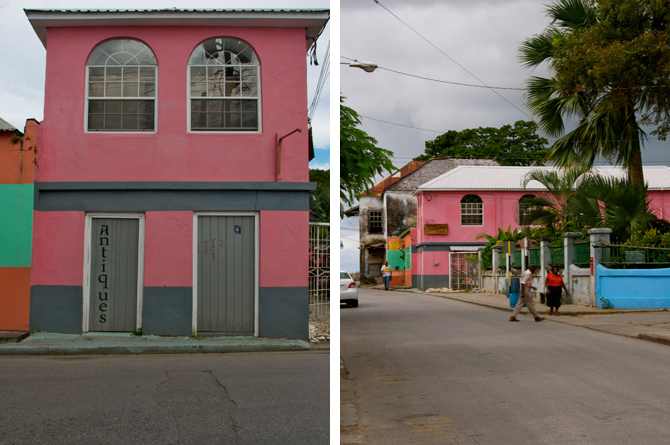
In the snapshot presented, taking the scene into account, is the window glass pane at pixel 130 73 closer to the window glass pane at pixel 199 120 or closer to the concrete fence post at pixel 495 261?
the window glass pane at pixel 199 120

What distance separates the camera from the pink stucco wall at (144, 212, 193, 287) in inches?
255

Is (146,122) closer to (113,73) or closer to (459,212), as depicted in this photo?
(113,73)

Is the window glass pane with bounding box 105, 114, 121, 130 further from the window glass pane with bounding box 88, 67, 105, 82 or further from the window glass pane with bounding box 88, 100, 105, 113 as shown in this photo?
the window glass pane with bounding box 88, 67, 105, 82

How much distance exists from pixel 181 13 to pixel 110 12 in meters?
0.89

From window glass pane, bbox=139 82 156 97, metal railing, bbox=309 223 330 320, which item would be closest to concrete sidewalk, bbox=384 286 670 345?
metal railing, bbox=309 223 330 320

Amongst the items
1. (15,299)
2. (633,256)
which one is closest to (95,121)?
(15,299)

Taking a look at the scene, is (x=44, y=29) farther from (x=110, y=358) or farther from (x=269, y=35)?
(x=110, y=358)

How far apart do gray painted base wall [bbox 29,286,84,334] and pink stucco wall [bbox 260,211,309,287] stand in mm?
2734

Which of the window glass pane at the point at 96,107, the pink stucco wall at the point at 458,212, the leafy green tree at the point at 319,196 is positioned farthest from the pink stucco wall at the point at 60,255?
the pink stucco wall at the point at 458,212

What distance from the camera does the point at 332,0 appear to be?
3.66m

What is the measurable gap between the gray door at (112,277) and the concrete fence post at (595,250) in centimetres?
1293

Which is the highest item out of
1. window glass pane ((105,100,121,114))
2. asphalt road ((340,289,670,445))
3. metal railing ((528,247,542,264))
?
window glass pane ((105,100,121,114))

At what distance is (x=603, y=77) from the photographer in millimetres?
16375

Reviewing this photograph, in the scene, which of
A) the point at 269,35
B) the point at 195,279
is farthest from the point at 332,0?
the point at 269,35
